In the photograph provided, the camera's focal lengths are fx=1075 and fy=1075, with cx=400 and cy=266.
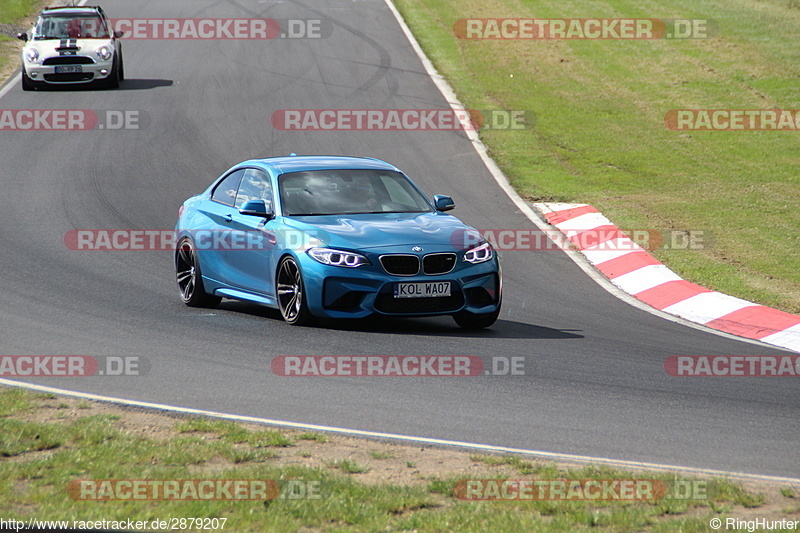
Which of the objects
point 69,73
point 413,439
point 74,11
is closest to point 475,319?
point 413,439

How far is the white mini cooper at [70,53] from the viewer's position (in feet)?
79.9

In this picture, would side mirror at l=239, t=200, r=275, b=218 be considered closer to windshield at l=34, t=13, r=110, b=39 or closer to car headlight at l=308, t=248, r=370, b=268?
car headlight at l=308, t=248, r=370, b=268

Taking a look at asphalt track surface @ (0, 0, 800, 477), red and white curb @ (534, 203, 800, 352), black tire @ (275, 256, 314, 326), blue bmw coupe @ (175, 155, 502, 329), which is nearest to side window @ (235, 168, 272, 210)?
blue bmw coupe @ (175, 155, 502, 329)

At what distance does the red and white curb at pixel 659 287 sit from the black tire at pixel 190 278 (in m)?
4.90

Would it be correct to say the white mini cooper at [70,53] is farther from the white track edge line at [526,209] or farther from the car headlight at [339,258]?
the car headlight at [339,258]

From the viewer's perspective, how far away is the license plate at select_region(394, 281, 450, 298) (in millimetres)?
9469

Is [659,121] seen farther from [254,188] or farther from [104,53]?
[254,188]

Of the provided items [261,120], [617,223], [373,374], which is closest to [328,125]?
[261,120]

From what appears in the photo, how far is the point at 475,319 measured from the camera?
1009 cm

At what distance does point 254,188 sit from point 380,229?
1.80 meters

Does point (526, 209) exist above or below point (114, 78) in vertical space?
below

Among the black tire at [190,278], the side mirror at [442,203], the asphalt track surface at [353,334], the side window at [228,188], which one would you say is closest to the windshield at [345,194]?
the side mirror at [442,203]

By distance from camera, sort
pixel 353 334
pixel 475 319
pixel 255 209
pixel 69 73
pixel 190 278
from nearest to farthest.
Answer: pixel 353 334
pixel 475 319
pixel 255 209
pixel 190 278
pixel 69 73

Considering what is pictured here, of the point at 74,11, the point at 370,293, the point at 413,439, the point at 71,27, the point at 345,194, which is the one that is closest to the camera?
the point at 413,439
